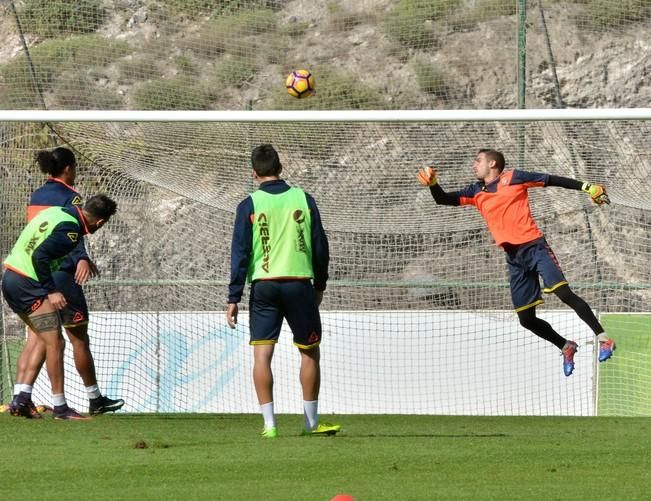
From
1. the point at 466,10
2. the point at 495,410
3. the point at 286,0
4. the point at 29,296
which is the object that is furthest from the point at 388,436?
the point at 286,0

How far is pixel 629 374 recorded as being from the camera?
1236cm

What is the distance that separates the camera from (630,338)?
487 inches

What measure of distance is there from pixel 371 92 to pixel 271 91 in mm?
1720

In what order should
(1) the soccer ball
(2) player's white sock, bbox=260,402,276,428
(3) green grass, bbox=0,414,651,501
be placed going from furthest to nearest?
1. (1) the soccer ball
2. (2) player's white sock, bbox=260,402,276,428
3. (3) green grass, bbox=0,414,651,501

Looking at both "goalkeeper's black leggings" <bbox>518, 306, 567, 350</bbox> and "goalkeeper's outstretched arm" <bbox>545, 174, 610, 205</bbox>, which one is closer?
"goalkeeper's outstretched arm" <bbox>545, 174, 610, 205</bbox>

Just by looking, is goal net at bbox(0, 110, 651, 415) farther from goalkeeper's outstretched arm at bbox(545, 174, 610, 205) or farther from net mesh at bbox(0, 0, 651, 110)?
net mesh at bbox(0, 0, 651, 110)

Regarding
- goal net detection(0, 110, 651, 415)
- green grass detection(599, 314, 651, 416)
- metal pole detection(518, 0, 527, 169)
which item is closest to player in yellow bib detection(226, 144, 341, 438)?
goal net detection(0, 110, 651, 415)

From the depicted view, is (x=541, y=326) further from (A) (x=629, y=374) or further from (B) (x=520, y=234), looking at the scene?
(A) (x=629, y=374)

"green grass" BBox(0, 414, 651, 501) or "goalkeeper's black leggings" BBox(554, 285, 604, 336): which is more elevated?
"goalkeeper's black leggings" BBox(554, 285, 604, 336)

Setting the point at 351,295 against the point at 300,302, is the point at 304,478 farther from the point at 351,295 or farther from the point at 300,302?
the point at 351,295

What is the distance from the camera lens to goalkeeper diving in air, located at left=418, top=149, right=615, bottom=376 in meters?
9.75

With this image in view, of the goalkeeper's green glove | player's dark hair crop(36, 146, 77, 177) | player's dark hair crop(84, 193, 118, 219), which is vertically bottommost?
the goalkeeper's green glove

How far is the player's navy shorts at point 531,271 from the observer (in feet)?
32.0

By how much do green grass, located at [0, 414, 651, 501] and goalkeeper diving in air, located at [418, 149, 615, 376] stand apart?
1197 mm
